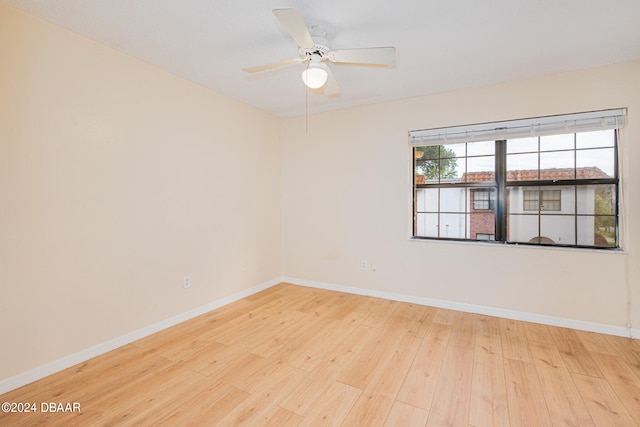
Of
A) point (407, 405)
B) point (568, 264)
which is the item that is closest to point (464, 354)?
point (407, 405)

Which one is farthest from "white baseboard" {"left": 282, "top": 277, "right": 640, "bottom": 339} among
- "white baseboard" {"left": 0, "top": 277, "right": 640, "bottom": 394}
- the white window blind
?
the white window blind

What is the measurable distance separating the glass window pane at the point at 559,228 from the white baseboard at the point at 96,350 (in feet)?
11.8

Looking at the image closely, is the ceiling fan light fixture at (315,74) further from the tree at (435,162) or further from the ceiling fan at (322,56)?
the tree at (435,162)

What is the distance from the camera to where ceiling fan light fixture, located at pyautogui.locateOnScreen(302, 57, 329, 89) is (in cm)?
203

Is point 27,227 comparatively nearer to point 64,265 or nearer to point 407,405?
point 64,265

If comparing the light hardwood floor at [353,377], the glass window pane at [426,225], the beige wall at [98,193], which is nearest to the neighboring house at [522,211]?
the glass window pane at [426,225]

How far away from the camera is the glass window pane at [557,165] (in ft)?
9.48

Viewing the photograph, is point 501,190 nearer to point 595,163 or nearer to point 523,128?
point 523,128

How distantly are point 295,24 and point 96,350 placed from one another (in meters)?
2.80

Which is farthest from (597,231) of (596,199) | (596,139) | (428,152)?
(428,152)

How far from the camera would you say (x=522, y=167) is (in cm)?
308

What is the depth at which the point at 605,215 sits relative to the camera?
2.78 m

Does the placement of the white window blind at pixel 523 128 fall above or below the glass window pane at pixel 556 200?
above

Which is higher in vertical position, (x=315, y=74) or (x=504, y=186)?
(x=315, y=74)
